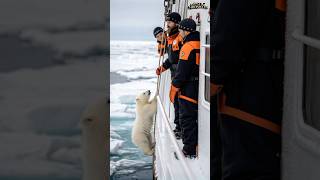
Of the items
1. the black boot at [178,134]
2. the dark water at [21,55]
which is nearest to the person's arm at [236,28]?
the dark water at [21,55]

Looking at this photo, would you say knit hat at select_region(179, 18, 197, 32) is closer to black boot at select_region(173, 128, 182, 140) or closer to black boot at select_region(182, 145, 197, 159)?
black boot at select_region(182, 145, 197, 159)

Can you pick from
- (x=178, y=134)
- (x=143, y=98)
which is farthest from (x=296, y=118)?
(x=143, y=98)

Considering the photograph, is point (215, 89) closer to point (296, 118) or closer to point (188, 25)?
point (296, 118)

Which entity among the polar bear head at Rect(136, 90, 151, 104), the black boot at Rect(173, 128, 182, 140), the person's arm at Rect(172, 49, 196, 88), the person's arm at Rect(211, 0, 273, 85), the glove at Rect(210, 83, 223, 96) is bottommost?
the polar bear head at Rect(136, 90, 151, 104)

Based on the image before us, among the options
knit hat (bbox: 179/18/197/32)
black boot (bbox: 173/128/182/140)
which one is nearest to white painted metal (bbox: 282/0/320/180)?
knit hat (bbox: 179/18/197/32)

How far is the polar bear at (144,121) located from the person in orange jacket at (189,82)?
420 centimetres

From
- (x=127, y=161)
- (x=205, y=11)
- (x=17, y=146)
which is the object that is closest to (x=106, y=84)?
(x=17, y=146)

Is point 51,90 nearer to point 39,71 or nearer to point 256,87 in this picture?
point 39,71

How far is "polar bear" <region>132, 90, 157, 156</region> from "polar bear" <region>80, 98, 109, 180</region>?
23.2ft

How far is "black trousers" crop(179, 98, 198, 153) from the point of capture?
166 inches

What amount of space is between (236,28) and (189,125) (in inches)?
112

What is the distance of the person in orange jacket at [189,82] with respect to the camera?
13.7 feet

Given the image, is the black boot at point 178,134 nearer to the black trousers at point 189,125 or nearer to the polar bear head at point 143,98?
the black trousers at point 189,125

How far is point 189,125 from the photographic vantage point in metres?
4.27
